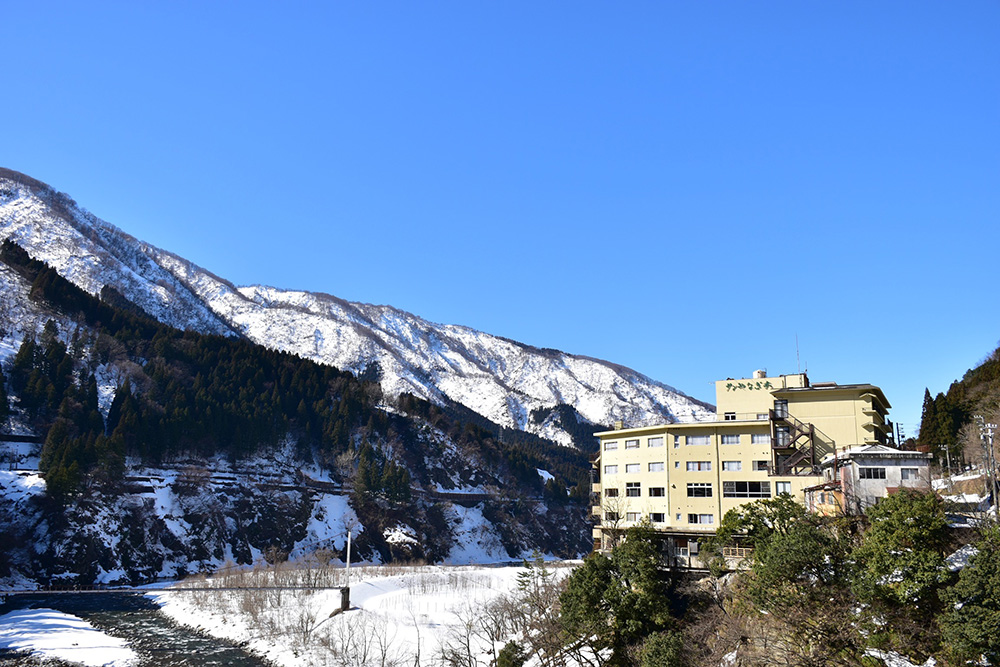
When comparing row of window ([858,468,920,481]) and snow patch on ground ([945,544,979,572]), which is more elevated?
row of window ([858,468,920,481])

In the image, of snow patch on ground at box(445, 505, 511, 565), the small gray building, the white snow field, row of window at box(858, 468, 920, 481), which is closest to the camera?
the small gray building

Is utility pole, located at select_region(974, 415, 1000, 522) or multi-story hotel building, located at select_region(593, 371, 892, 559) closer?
utility pole, located at select_region(974, 415, 1000, 522)

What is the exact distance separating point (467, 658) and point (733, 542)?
1970 centimetres

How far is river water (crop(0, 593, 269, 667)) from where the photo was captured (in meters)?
46.5

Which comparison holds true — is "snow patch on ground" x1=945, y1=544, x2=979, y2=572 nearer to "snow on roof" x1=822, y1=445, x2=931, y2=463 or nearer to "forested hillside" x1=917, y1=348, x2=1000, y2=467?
"snow on roof" x1=822, y1=445, x2=931, y2=463

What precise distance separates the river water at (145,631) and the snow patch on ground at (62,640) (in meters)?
0.96

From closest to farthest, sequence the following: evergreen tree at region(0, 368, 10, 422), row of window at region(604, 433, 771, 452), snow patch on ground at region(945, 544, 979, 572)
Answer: snow patch on ground at region(945, 544, 979, 572) → row of window at region(604, 433, 771, 452) → evergreen tree at region(0, 368, 10, 422)

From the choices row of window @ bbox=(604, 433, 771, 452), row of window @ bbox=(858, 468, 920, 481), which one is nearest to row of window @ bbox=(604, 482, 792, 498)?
row of window @ bbox=(604, 433, 771, 452)

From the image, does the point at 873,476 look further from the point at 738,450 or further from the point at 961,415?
the point at 961,415

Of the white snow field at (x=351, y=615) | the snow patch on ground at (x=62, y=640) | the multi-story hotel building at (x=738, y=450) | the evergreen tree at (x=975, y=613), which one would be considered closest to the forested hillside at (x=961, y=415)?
the multi-story hotel building at (x=738, y=450)

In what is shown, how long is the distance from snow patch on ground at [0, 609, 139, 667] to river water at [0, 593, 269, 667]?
0.96 metres

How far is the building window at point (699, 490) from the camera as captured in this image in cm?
5772

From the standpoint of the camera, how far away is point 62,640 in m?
50.6

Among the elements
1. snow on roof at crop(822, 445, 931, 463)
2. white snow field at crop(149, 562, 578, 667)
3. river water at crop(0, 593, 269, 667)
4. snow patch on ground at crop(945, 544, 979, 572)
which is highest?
snow on roof at crop(822, 445, 931, 463)
